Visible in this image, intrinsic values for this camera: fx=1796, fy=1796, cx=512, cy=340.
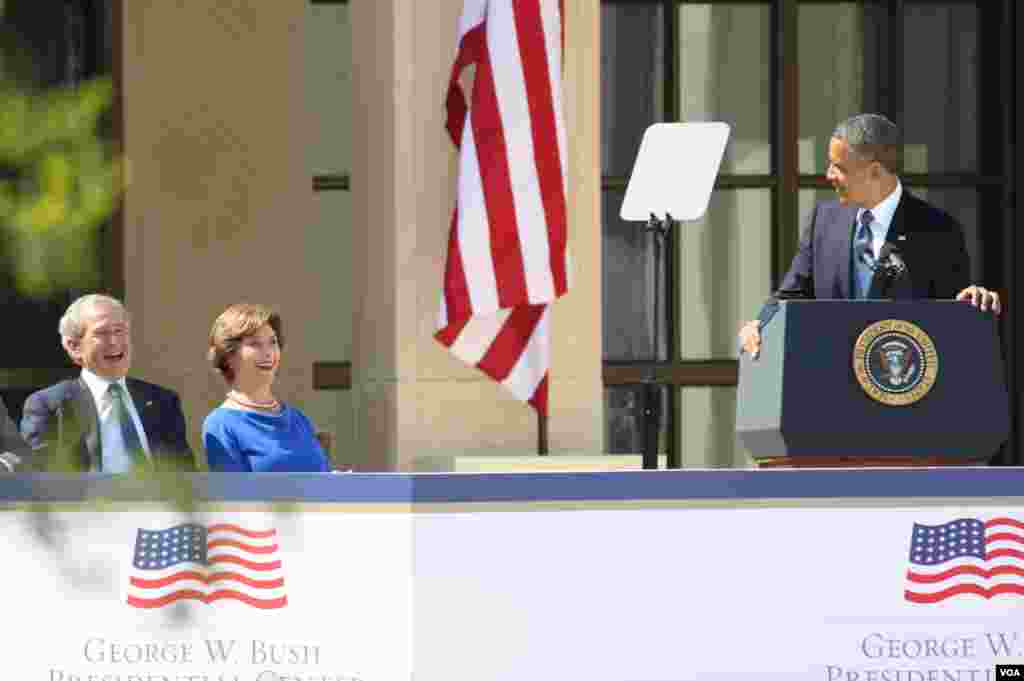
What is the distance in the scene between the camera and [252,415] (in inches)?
195

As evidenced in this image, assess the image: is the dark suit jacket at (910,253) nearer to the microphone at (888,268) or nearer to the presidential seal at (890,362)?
the microphone at (888,268)

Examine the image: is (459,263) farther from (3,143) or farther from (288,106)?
(3,143)

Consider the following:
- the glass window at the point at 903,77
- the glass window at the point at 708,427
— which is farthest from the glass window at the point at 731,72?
the glass window at the point at 708,427

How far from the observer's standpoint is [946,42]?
11445 mm

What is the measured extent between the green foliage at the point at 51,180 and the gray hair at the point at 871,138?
12.1ft

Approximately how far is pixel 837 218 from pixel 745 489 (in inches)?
42.8

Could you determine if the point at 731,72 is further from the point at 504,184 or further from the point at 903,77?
the point at 504,184

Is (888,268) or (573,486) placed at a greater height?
(888,268)

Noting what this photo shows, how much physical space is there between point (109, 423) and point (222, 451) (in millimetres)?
316

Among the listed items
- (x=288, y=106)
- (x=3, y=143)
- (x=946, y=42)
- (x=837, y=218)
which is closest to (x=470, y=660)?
(x=837, y=218)

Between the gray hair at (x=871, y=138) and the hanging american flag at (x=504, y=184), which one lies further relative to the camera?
the hanging american flag at (x=504, y=184)

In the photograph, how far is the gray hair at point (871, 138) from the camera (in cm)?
495

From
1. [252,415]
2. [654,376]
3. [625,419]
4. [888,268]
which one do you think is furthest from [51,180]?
[625,419]

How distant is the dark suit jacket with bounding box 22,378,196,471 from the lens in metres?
4.57
